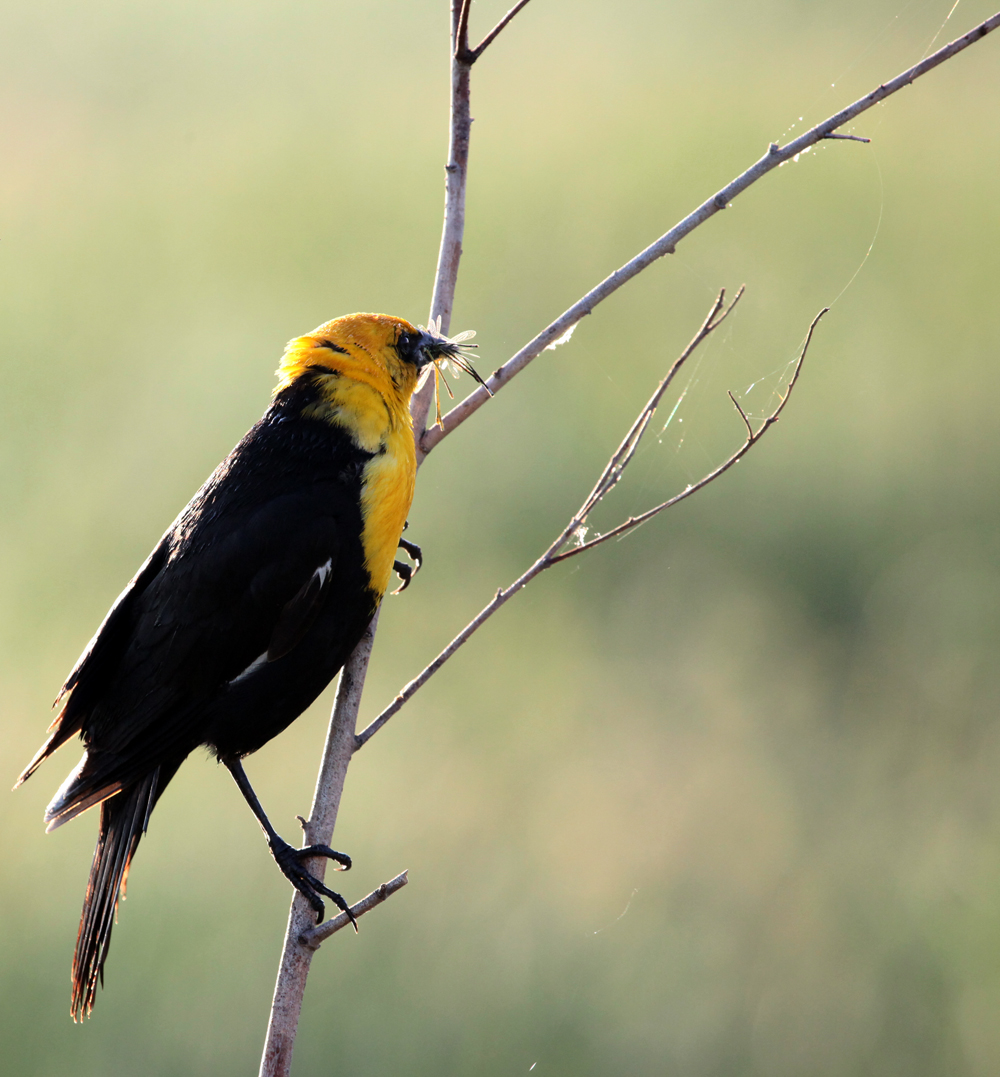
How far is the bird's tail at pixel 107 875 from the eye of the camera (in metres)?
2.64

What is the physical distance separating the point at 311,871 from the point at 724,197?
192cm

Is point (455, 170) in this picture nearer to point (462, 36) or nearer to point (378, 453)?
point (462, 36)

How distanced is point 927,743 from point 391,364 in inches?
147

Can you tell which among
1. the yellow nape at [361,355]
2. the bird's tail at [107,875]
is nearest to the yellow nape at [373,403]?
the yellow nape at [361,355]

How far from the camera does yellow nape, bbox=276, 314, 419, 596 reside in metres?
2.81

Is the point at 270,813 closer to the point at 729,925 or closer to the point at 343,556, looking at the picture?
the point at 729,925

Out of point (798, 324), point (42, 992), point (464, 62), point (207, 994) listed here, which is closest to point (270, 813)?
point (207, 994)

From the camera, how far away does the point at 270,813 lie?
17.1 feet

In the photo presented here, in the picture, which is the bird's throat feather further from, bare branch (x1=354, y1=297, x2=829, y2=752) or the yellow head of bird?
bare branch (x1=354, y1=297, x2=829, y2=752)

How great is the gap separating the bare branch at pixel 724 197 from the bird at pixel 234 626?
34cm

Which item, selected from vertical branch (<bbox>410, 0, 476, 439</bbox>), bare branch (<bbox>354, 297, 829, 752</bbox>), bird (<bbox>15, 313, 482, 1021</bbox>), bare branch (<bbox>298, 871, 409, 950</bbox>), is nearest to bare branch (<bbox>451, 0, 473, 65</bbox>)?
vertical branch (<bbox>410, 0, 476, 439</bbox>)

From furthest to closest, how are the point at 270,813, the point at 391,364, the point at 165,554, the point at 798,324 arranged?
1. the point at 798,324
2. the point at 270,813
3. the point at 391,364
4. the point at 165,554

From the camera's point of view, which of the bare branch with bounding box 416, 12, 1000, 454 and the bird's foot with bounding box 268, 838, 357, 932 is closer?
the bare branch with bounding box 416, 12, 1000, 454

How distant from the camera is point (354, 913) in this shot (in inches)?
90.0
